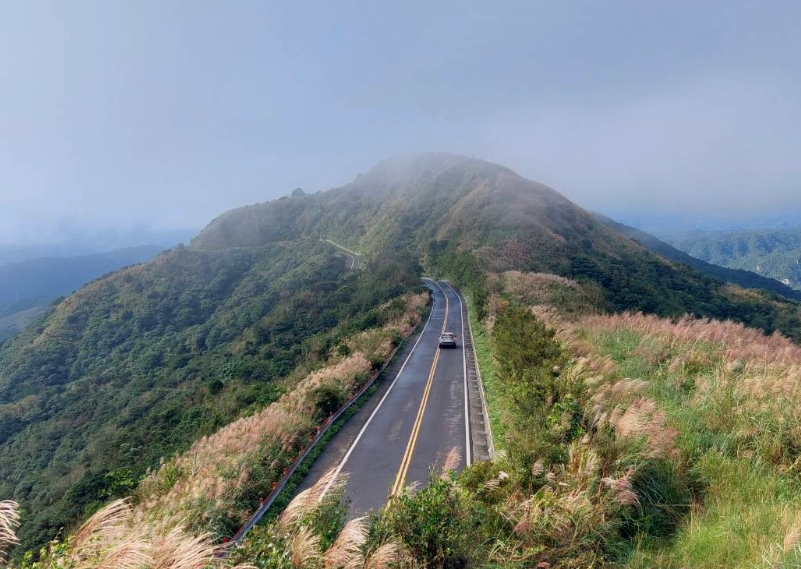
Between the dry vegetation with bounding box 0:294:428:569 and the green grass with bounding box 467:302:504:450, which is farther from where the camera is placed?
the green grass with bounding box 467:302:504:450

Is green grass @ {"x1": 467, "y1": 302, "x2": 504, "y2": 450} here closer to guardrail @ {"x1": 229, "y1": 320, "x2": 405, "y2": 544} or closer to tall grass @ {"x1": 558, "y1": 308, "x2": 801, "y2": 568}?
tall grass @ {"x1": 558, "y1": 308, "x2": 801, "y2": 568}

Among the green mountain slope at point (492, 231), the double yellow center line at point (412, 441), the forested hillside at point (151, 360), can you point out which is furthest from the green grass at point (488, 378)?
the green mountain slope at point (492, 231)

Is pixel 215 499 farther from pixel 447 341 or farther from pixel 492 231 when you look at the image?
pixel 492 231

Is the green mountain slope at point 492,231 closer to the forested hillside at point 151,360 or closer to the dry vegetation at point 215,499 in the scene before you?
the forested hillside at point 151,360

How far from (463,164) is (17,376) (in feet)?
355

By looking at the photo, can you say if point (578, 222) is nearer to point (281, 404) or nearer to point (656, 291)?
point (656, 291)

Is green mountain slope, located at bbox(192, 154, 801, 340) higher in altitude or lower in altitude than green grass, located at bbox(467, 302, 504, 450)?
higher

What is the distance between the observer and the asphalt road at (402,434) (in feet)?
36.4

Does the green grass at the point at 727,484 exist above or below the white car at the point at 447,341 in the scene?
above

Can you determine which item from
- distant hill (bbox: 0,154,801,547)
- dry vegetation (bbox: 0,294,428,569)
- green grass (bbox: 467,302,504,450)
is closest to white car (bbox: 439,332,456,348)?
green grass (bbox: 467,302,504,450)

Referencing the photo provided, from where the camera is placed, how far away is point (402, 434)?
1427 centimetres

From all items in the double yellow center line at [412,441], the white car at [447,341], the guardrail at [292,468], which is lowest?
the guardrail at [292,468]

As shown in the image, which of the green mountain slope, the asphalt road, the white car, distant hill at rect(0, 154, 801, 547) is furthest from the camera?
the green mountain slope

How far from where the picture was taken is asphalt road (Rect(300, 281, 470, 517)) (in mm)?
11109
